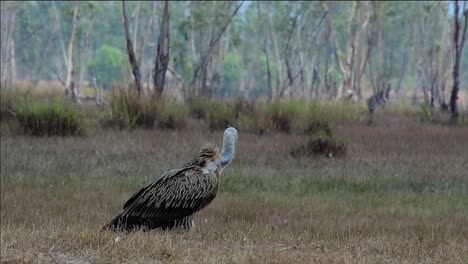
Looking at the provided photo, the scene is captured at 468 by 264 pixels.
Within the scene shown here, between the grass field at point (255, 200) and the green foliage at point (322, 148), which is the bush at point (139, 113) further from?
the green foliage at point (322, 148)

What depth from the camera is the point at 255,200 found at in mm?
9148

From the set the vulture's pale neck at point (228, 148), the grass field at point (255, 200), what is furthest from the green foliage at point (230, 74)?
the vulture's pale neck at point (228, 148)

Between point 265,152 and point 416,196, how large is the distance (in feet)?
12.7

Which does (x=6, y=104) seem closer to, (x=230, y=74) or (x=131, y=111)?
(x=131, y=111)

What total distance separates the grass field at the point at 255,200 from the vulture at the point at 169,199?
195 mm

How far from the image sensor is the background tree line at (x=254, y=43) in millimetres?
38344

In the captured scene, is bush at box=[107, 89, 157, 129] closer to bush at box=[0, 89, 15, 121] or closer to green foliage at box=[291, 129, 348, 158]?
bush at box=[0, 89, 15, 121]

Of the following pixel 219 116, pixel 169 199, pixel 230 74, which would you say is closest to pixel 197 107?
pixel 219 116

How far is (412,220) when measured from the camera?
8234mm

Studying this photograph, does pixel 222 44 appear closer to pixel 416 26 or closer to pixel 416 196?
pixel 416 26

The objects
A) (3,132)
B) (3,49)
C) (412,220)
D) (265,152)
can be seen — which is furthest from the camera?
(3,49)

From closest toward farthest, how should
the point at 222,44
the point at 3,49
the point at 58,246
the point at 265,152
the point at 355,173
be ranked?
the point at 58,246
the point at 355,173
the point at 265,152
the point at 222,44
the point at 3,49

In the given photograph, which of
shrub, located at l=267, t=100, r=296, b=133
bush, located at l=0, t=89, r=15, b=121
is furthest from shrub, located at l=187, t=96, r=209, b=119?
bush, located at l=0, t=89, r=15, b=121

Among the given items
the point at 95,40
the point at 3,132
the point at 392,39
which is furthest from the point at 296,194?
the point at 95,40
